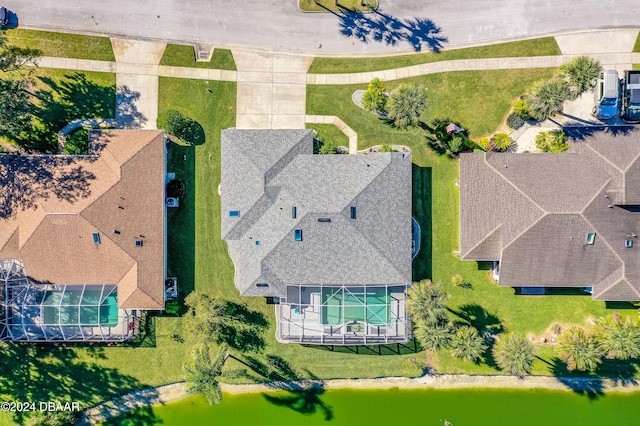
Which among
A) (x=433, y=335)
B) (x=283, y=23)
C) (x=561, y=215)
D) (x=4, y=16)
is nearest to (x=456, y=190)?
(x=561, y=215)

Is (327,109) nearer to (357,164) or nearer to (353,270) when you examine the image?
(357,164)

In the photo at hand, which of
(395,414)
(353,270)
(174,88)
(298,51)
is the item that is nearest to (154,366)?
(353,270)

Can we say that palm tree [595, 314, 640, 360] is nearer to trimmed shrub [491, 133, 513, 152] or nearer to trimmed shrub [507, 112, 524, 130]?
trimmed shrub [491, 133, 513, 152]

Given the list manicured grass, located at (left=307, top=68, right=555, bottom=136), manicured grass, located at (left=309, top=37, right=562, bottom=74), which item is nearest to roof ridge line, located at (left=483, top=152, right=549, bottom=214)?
manicured grass, located at (left=307, top=68, right=555, bottom=136)

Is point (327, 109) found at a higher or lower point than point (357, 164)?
higher

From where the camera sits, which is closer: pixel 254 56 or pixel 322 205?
pixel 322 205

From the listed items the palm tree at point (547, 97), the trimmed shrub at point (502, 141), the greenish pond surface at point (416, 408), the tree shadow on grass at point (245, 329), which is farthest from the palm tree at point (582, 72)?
the tree shadow on grass at point (245, 329)
